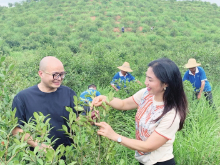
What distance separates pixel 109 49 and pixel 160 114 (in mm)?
16683

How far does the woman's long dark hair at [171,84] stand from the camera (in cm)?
158

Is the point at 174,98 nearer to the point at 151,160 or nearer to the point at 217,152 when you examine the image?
the point at 151,160

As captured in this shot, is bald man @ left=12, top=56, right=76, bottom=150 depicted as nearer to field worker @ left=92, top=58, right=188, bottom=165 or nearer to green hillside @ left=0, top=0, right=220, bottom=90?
field worker @ left=92, top=58, right=188, bottom=165

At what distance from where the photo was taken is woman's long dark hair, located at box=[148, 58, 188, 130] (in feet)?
5.17

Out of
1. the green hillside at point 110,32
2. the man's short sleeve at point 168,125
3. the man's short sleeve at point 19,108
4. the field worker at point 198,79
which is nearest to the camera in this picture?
the man's short sleeve at point 168,125

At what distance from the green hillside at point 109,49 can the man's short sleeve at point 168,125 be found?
1.26 ft

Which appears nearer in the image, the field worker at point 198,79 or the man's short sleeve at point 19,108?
the man's short sleeve at point 19,108

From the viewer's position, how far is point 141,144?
1.53 metres

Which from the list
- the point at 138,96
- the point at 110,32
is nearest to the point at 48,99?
the point at 138,96

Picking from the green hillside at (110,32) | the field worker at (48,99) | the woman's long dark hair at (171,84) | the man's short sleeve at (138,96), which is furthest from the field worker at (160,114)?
the green hillside at (110,32)

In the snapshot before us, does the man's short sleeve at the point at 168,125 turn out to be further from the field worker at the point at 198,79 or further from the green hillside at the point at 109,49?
the field worker at the point at 198,79

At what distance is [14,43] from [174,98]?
2257 centimetres

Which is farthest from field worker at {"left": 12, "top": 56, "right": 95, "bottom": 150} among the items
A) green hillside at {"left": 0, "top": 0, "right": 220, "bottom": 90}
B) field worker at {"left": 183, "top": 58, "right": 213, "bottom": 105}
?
green hillside at {"left": 0, "top": 0, "right": 220, "bottom": 90}

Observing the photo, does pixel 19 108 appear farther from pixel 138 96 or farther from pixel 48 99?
pixel 138 96
